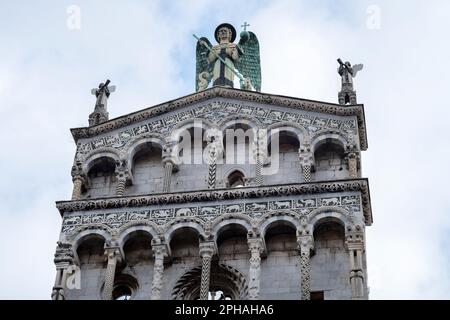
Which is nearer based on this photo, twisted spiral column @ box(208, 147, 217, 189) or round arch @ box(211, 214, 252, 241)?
round arch @ box(211, 214, 252, 241)

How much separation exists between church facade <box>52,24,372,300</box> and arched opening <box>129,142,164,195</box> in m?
0.02

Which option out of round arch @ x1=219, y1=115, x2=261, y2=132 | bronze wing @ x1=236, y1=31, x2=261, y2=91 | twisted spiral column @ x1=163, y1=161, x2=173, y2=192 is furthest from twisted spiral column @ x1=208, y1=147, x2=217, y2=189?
bronze wing @ x1=236, y1=31, x2=261, y2=91

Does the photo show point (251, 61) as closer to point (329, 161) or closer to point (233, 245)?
point (329, 161)

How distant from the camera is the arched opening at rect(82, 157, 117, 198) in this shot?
78.0ft

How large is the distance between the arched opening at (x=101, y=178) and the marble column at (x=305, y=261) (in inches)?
162

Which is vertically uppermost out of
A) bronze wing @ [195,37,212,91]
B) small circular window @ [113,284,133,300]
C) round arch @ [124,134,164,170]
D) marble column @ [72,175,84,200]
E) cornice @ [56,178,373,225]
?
bronze wing @ [195,37,212,91]

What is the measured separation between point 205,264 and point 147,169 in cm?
309

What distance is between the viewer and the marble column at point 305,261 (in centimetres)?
2105

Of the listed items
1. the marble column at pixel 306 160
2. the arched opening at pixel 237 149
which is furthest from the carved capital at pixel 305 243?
the arched opening at pixel 237 149

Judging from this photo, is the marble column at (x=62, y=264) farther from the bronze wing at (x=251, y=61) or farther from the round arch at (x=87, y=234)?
the bronze wing at (x=251, y=61)

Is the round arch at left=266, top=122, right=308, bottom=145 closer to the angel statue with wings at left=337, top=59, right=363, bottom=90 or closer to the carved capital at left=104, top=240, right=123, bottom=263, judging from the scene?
the angel statue with wings at left=337, top=59, right=363, bottom=90

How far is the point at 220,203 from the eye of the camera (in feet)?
A: 73.6
